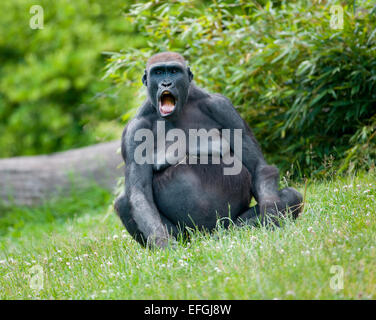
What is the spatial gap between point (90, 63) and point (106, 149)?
13.4 feet

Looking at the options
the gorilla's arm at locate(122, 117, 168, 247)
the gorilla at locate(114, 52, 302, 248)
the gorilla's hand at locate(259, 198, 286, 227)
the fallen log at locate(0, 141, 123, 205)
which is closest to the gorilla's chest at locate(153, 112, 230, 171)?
the gorilla at locate(114, 52, 302, 248)

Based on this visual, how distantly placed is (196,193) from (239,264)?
1.22 m

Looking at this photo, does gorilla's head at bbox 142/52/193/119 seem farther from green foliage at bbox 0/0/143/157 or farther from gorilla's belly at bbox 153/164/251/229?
green foliage at bbox 0/0/143/157

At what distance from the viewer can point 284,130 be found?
21.1 ft

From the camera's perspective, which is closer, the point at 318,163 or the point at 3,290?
the point at 3,290

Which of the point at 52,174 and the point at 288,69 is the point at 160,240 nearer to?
the point at 288,69

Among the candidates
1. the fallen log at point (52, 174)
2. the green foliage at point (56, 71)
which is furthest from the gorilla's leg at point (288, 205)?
the green foliage at point (56, 71)

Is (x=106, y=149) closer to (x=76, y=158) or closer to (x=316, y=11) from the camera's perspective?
(x=76, y=158)

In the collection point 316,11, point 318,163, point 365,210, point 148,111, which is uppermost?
point 316,11

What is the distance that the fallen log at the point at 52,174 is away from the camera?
895cm

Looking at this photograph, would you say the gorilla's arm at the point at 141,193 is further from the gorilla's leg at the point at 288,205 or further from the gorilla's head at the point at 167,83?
the gorilla's leg at the point at 288,205

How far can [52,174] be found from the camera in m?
9.23

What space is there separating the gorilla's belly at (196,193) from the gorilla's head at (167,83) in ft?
1.48
